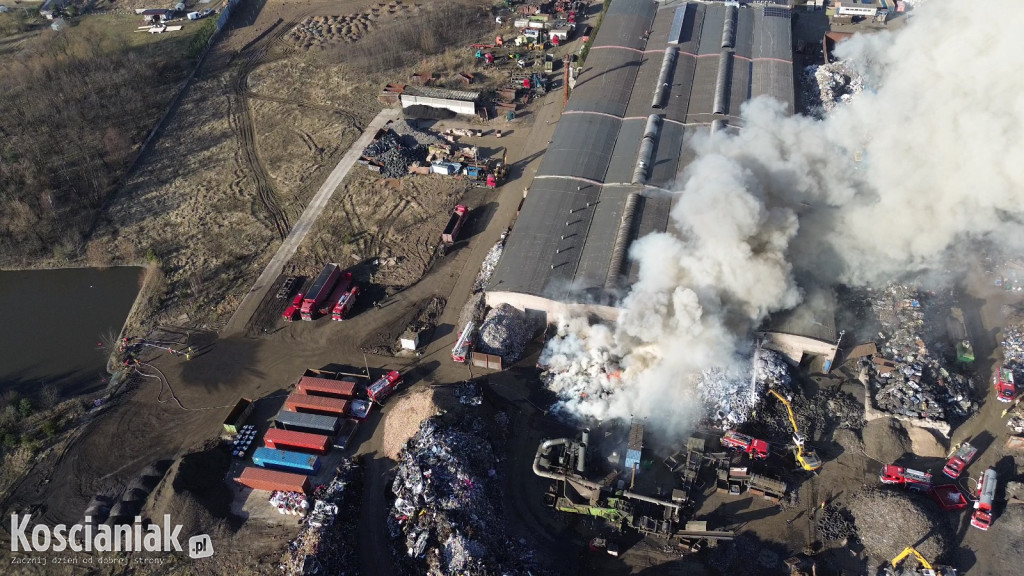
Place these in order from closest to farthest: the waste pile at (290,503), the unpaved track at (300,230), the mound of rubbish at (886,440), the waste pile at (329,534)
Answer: the waste pile at (329,534), the waste pile at (290,503), the mound of rubbish at (886,440), the unpaved track at (300,230)

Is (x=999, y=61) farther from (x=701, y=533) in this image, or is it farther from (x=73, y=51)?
(x=73, y=51)

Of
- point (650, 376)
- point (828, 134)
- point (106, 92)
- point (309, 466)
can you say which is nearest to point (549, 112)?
point (828, 134)

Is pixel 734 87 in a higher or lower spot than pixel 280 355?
higher

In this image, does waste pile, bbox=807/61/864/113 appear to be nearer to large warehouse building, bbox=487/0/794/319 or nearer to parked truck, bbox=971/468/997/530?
large warehouse building, bbox=487/0/794/319

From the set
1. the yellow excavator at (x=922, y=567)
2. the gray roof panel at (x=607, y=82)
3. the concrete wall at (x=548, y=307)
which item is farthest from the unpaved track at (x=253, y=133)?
the yellow excavator at (x=922, y=567)

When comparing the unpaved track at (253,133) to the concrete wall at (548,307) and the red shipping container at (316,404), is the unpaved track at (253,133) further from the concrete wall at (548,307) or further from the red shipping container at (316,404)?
the concrete wall at (548,307)

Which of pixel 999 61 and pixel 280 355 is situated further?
pixel 280 355

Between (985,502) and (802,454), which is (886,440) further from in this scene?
(985,502)
